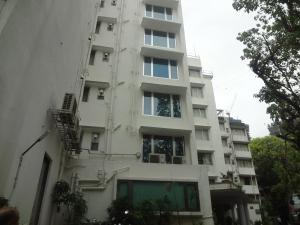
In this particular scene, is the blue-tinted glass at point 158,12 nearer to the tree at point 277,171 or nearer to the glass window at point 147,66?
the glass window at point 147,66

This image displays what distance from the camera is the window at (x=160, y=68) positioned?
1511 centimetres

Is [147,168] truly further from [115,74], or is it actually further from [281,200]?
[281,200]

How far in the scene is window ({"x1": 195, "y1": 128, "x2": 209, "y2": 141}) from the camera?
23.6 metres

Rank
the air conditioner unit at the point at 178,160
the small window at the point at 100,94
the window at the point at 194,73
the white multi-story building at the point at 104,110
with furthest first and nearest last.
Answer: the window at the point at 194,73
the small window at the point at 100,94
the air conditioner unit at the point at 178,160
the white multi-story building at the point at 104,110

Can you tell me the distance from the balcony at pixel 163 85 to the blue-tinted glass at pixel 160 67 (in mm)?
710

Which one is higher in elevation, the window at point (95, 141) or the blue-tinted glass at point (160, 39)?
the blue-tinted glass at point (160, 39)

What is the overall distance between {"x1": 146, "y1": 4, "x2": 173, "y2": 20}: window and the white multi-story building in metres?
0.08

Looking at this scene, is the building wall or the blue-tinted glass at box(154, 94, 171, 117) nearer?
the building wall

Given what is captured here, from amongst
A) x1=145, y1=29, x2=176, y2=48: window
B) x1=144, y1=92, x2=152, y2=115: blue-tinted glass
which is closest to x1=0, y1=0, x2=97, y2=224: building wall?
x1=144, y1=92, x2=152, y2=115: blue-tinted glass

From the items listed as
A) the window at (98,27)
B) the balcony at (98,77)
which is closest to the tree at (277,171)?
the balcony at (98,77)

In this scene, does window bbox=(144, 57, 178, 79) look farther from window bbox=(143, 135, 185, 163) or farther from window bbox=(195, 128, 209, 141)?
window bbox=(195, 128, 209, 141)

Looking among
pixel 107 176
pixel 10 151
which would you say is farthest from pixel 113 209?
pixel 10 151

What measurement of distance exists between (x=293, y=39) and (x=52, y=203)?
1138cm

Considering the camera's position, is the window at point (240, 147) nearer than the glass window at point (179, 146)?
No
